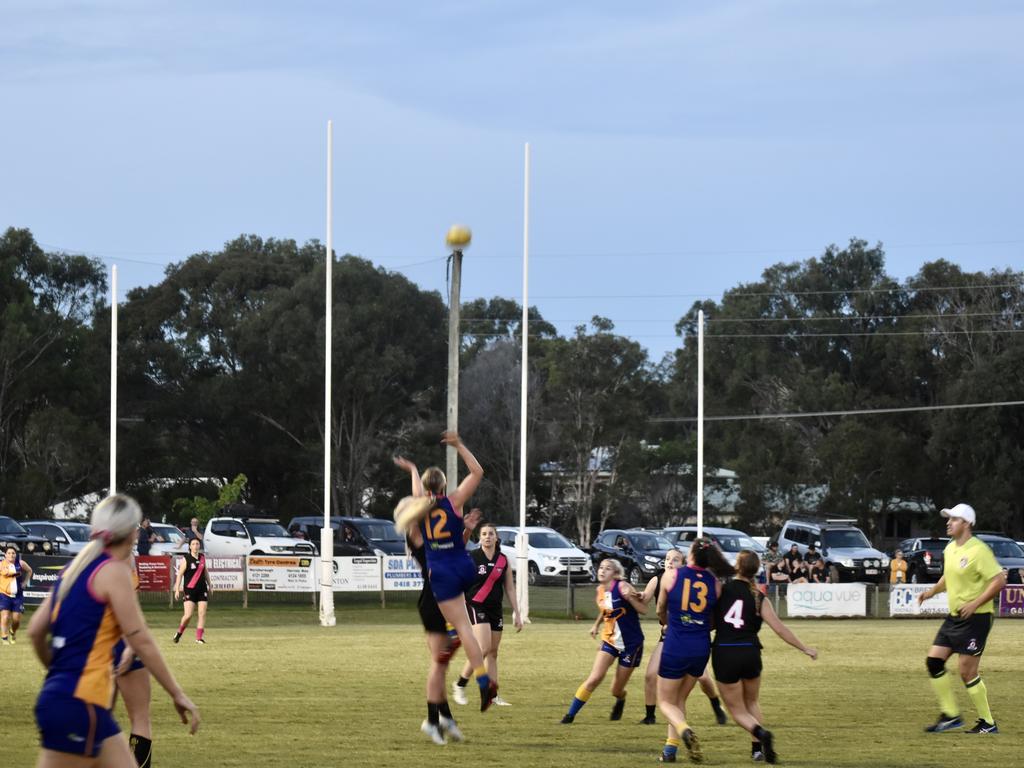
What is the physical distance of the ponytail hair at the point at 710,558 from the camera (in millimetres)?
11328

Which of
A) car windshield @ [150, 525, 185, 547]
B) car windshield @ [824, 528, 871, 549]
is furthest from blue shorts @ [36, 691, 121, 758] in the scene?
car windshield @ [824, 528, 871, 549]

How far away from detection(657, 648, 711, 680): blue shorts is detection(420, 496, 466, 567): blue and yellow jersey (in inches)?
72.2

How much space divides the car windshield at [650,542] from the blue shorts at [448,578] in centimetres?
3313

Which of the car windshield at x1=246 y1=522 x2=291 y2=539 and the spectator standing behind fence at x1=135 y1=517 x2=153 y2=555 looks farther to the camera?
the car windshield at x1=246 y1=522 x2=291 y2=539

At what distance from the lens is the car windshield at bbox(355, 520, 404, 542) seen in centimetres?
4394

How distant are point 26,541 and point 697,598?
110 feet

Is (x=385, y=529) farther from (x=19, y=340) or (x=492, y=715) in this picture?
(x=492, y=715)

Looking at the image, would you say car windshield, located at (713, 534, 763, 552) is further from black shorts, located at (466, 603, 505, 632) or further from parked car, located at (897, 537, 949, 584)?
black shorts, located at (466, 603, 505, 632)

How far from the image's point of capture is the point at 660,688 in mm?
11445

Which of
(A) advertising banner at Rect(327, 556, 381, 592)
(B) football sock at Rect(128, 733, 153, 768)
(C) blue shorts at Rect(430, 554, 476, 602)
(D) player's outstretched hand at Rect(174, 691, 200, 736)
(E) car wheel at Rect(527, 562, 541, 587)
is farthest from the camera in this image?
(E) car wheel at Rect(527, 562, 541, 587)

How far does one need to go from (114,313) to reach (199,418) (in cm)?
3212

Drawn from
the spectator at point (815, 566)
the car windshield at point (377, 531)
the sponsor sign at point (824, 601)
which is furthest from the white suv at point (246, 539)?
the spectator at point (815, 566)

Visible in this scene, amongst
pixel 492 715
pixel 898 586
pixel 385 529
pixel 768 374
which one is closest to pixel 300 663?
pixel 492 715

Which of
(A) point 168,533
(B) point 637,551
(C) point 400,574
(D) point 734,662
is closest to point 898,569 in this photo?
(B) point 637,551
